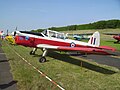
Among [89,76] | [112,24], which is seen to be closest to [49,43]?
[89,76]

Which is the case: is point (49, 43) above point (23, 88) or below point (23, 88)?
above

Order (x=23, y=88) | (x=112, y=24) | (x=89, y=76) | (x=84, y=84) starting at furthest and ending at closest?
(x=112, y=24)
(x=89, y=76)
(x=84, y=84)
(x=23, y=88)

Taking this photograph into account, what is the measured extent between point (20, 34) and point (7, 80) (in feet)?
23.1

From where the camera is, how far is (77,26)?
523 ft

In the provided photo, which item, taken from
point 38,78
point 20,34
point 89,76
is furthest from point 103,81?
point 20,34

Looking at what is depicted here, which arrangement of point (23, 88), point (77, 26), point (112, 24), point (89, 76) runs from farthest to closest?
point (77, 26), point (112, 24), point (89, 76), point (23, 88)

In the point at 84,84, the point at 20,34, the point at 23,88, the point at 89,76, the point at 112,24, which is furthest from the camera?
the point at 112,24

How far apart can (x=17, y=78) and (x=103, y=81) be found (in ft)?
11.8

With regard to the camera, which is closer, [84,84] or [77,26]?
[84,84]

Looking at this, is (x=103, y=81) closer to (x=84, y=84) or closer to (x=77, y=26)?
(x=84, y=84)

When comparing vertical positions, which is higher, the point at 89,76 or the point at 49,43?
the point at 49,43

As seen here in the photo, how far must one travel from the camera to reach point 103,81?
766cm

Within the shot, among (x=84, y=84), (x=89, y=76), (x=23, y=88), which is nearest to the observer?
(x=23, y=88)

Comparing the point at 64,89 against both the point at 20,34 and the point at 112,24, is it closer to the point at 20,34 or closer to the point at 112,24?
the point at 20,34
